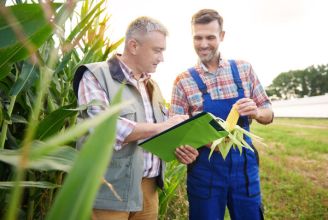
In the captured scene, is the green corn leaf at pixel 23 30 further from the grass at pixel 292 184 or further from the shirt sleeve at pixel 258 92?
the grass at pixel 292 184

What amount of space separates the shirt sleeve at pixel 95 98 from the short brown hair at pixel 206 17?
2.51ft

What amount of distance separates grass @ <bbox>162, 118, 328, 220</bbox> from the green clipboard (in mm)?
1600

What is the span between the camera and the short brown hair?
1796 millimetres

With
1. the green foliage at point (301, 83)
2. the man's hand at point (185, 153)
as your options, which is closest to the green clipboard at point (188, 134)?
the man's hand at point (185, 153)

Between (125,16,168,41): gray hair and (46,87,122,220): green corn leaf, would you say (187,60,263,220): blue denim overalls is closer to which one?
(125,16,168,41): gray hair

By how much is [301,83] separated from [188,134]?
51279mm

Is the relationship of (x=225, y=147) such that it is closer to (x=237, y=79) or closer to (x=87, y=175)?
(x=237, y=79)

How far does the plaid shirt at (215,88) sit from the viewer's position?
1742mm

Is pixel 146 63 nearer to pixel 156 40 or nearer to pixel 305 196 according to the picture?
pixel 156 40

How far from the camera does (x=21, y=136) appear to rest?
1.30 m

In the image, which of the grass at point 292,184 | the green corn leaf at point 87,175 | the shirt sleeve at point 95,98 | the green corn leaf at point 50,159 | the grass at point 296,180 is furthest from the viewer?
the grass at point 296,180

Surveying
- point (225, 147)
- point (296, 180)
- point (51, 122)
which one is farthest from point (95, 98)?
point (296, 180)

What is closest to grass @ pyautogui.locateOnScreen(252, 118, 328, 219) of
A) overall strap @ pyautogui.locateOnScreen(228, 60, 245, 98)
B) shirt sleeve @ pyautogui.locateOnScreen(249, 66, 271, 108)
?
shirt sleeve @ pyautogui.locateOnScreen(249, 66, 271, 108)

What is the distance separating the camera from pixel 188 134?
3.84 ft
